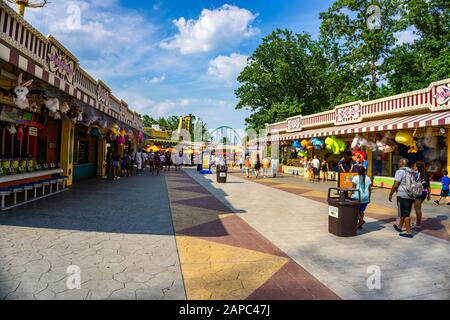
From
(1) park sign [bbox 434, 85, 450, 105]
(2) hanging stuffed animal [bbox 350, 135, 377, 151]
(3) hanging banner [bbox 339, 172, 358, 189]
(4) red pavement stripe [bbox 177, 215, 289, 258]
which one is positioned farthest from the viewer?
(2) hanging stuffed animal [bbox 350, 135, 377, 151]

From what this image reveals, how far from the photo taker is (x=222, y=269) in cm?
412

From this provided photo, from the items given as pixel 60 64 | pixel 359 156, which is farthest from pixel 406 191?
pixel 60 64

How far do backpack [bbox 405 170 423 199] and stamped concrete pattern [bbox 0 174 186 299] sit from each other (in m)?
4.92

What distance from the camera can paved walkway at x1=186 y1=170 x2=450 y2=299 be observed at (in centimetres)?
362

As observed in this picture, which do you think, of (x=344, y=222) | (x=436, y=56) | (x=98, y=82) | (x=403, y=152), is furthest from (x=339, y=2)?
(x=344, y=222)

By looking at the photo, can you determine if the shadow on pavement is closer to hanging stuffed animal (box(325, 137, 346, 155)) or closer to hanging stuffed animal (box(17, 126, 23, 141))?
hanging stuffed animal (box(17, 126, 23, 141))

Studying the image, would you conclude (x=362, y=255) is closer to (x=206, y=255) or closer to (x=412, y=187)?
(x=412, y=187)

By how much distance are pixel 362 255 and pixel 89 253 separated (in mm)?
4469

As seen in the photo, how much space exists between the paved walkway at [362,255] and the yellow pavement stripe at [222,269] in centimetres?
64

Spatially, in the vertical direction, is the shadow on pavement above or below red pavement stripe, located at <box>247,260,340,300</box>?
above

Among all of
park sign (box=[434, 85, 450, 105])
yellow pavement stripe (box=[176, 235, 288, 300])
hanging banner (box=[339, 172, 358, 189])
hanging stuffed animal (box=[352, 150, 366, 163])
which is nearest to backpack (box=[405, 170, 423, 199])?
yellow pavement stripe (box=[176, 235, 288, 300])

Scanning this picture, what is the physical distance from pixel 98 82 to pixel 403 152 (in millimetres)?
15910
